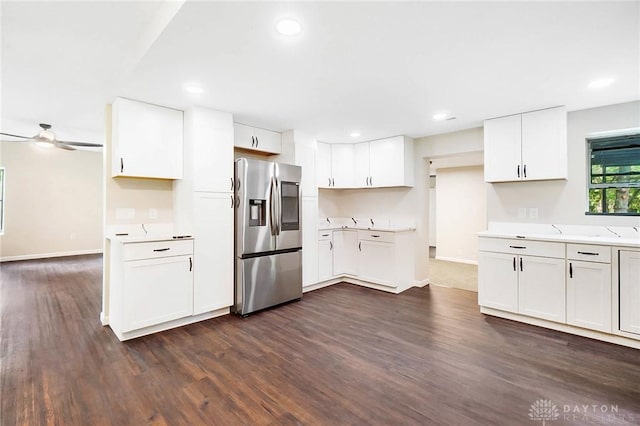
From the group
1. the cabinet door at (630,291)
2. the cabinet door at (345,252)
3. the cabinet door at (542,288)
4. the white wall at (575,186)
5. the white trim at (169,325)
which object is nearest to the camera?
the cabinet door at (630,291)

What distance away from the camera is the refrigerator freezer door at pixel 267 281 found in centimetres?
346

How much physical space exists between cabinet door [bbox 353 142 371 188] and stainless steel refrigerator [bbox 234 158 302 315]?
52.8 inches

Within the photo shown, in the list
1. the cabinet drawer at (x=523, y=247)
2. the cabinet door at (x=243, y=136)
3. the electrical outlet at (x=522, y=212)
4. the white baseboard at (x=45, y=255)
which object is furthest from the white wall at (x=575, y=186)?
the white baseboard at (x=45, y=255)

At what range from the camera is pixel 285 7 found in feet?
5.42

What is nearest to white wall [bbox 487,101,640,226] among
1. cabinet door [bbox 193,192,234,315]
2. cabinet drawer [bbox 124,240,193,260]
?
cabinet door [bbox 193,192,234,315]

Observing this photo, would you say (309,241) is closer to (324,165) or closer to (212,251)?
(324,165)

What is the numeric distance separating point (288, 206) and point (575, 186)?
3405 millimetres

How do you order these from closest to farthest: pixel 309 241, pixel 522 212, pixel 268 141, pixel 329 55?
pixel 329 55
pixel 522 212
pixel 268 141
pixel 309 241

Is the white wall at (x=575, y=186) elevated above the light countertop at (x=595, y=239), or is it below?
→ above

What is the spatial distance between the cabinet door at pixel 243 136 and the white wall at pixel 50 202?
5.61m

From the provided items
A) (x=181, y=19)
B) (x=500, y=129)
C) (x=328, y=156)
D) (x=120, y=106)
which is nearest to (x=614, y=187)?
(x=500, y=129)

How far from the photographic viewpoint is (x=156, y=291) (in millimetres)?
2969

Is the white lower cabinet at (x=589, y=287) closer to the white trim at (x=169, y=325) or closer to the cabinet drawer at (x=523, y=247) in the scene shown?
the cabinet drawer at (x=523, y=247)

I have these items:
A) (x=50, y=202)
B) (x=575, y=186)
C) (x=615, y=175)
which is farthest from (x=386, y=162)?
(x=50, y=202)
